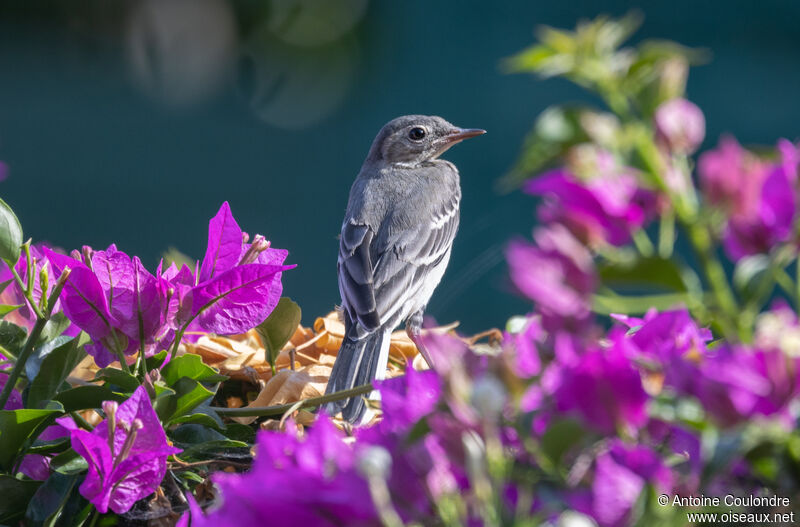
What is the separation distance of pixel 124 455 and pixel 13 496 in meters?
0.16

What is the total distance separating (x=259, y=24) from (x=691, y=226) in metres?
4.18

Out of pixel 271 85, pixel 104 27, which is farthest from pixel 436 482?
pixel 104 27

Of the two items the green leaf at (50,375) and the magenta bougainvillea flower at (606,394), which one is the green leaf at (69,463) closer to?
the green leaf at (50,375)

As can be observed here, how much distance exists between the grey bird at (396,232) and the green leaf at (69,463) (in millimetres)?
954

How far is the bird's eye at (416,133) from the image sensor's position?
9.26 ft

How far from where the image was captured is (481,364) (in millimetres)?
437

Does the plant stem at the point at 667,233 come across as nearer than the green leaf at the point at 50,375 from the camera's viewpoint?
Yes

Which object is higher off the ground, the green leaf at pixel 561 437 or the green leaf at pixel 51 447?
the green leaf at pixel 561 437

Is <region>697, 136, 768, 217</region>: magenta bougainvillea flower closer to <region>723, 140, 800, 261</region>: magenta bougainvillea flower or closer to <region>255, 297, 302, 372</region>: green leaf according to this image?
<region>723, 140, 800, 261</region>: magenta bougainvillea flower

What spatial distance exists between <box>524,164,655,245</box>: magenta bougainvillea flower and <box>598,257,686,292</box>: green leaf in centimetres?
2

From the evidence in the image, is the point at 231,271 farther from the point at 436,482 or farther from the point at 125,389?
the point at 436,482

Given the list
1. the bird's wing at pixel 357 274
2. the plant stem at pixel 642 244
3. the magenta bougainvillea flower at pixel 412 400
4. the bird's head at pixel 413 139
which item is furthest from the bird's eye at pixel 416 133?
the plant stem at pixel 642 244

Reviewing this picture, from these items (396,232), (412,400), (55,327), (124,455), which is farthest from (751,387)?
(396,232)

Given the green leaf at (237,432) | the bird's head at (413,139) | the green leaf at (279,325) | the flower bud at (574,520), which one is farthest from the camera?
the bird's head at (413,139)
